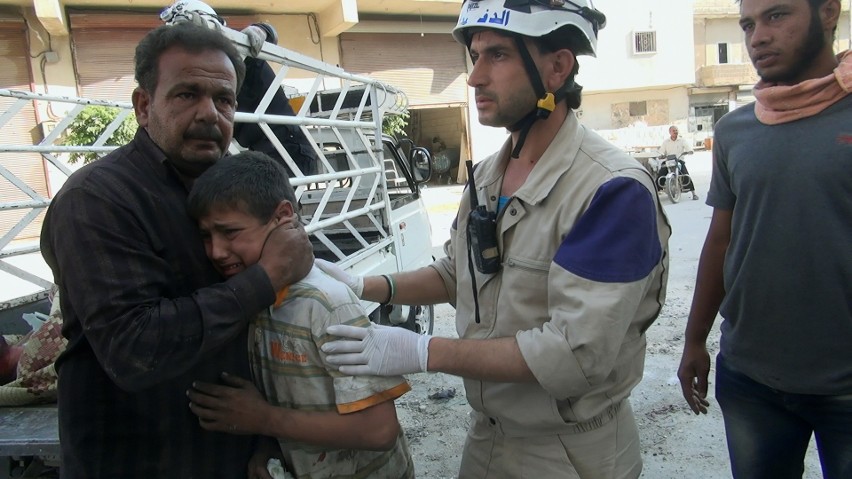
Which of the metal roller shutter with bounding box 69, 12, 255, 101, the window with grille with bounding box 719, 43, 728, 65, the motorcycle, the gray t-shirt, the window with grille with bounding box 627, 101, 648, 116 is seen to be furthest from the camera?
the window with grille with bounding box 719, 43, 728, 65

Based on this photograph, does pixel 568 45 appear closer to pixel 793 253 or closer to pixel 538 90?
pixel 538 90

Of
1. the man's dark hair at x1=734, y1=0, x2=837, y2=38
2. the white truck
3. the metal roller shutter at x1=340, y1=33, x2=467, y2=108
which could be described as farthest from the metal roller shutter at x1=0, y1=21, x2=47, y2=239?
the man's dark hair at x1=734, y1=0, x2=837, y2=38

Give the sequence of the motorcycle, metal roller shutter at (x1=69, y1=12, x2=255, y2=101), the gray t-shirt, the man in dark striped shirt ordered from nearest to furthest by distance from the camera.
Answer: the man in dark striped shirt, the gray t-shirt, metal roller shutter at (x1=69, y1=12, x2=255, y2=101), the motorcycle

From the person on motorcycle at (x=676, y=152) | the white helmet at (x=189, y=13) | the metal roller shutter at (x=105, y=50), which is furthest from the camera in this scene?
the person on motorcycle at (x=676, y=152)

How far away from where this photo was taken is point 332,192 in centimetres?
428

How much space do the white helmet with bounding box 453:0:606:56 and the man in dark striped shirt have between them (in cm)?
64

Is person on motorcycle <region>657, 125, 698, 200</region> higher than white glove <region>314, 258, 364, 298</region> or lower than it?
lower

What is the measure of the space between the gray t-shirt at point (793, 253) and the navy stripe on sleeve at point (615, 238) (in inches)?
24.9

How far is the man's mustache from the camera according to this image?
4.43 feet

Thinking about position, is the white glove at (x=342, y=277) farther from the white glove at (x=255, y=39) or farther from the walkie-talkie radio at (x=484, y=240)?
the white glove at (x=255, y=39)

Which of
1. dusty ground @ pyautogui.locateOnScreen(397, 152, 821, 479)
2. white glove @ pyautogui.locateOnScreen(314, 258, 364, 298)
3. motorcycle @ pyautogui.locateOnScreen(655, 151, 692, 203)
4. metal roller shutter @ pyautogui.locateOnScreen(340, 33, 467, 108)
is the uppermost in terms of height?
metal roller shutter @ pyautogui.locateOnScreen(340, 33, 467, 108)

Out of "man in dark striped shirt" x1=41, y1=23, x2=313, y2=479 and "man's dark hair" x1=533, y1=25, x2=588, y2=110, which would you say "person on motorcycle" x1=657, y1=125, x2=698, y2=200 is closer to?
"man's dark hair" x1=533, y1=25, x2=588, y2=110

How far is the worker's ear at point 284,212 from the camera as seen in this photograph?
1317 mm

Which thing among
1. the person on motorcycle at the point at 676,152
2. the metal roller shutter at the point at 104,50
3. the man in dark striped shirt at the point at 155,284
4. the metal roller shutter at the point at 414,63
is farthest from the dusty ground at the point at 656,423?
the metal roller shutter at the point at 414,63
